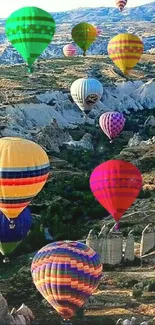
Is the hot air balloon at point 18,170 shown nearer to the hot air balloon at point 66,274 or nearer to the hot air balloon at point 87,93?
the hot air balloon at point 66,274

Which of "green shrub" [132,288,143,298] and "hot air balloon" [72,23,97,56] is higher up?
"hot air balloon" [72,23,97,56]

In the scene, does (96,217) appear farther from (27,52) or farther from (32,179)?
(32,179)

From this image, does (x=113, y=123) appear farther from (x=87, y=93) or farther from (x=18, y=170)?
(x=18, y=170)

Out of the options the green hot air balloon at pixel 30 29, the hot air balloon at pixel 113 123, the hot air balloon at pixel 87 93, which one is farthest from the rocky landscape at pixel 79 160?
the green hot air balloon at pixel 30 29

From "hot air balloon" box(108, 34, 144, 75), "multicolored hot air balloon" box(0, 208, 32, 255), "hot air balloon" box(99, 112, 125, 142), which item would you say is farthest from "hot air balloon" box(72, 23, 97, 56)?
"multicolored hot air balloon" box(0, 208, 32, 255)

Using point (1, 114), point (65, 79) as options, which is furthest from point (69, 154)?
point (65, 79)

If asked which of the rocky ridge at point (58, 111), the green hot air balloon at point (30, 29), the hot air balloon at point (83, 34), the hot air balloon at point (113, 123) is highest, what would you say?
the green hot air balloon at point (30, 29)

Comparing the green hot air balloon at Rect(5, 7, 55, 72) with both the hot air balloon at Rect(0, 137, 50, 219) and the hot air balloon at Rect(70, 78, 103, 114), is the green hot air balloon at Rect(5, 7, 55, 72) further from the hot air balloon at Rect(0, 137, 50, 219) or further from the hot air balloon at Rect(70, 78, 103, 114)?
the hot air balloon at Rect(70, 78, 103, 114)
